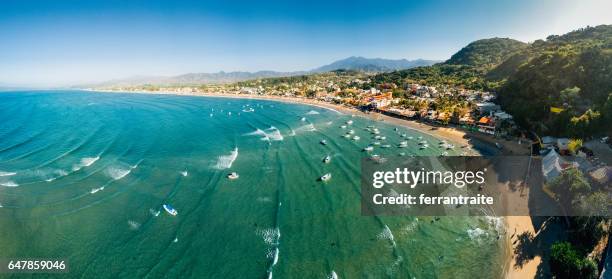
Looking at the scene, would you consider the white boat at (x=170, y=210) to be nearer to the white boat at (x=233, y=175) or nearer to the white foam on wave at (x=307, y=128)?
the white boat at (x=233, y=175)

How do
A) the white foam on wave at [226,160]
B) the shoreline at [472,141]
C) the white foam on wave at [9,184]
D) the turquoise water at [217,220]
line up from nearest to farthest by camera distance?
the shoreline at [472,141] → the turquoise water at [217,220] → the white foam on wave at [9,184] → the white foam on wave at [226,160]

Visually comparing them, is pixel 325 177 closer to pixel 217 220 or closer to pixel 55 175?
pixel 217 220

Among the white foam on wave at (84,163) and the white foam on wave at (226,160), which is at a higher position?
the white foam on wave at (84,163)

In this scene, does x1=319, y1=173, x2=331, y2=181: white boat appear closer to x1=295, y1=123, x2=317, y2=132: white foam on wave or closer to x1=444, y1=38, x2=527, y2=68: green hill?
x1=295, y1=123, x2=317, y2=132: white foam on wave

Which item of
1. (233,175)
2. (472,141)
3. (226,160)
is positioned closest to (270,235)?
(233,175)

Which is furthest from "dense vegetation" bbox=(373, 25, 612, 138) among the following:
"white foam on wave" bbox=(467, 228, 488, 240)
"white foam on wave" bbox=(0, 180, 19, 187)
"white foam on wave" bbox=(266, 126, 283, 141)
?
"white foam on wave" bbox=(0, 180, 19, 187)

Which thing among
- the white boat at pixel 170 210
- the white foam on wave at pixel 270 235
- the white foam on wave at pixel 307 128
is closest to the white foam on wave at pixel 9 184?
the white boat at pixel 170 210
